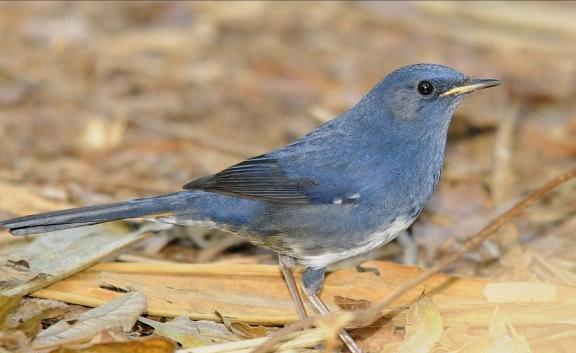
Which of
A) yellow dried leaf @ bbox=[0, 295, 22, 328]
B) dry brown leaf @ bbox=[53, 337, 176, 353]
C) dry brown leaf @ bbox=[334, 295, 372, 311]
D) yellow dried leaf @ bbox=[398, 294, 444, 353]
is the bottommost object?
dry brown leaf @ bbox=[53, 337, 176, 353]

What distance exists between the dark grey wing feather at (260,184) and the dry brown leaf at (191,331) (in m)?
0.75

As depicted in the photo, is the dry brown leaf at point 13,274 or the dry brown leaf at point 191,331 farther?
the dry brown leaf at point 13,274

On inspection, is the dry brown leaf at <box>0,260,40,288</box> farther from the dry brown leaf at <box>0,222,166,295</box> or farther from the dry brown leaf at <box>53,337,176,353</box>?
the dry brown leaf at <box>53,337,176,353</box>

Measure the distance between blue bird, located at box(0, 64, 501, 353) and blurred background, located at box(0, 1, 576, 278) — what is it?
762 millimetres

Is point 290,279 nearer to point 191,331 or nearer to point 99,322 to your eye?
point 191,331

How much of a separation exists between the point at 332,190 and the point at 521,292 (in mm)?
1160

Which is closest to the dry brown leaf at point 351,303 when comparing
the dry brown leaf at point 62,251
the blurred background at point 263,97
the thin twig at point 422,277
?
the blurred background at point 263,97

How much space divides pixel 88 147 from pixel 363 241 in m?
3.16

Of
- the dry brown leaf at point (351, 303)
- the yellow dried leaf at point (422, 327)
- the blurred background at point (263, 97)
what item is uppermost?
the blurred background at point (263, 97)

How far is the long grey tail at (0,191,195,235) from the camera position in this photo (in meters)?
4.73

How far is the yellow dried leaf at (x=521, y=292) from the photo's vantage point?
4.91 meters

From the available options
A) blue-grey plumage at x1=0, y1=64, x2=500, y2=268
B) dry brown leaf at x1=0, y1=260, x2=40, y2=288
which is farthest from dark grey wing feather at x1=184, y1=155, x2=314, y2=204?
dry brown leaf at x1=0, y1=260, x2=40, y2=288

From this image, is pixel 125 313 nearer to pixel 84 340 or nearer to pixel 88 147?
pixel 84 340

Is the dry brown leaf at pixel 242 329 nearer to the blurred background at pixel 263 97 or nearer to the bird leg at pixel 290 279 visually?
the bird leg at pixel 290 279
